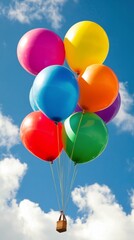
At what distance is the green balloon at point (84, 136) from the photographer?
6.96 meters

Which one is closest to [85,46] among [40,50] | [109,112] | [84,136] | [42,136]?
[40,50]

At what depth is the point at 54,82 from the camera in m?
6.50

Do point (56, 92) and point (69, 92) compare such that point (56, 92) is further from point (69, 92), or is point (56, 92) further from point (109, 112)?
point (109, 112)

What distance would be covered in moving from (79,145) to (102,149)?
53 cm

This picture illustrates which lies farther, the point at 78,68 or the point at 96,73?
the point at 78,68

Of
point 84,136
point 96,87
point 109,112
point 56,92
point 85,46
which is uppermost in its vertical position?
point 85,46

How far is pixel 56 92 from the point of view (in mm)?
6496

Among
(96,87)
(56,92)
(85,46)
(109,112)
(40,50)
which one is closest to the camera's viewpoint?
(56,92)

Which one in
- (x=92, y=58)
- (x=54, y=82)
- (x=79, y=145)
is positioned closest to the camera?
(x=54, y=82)

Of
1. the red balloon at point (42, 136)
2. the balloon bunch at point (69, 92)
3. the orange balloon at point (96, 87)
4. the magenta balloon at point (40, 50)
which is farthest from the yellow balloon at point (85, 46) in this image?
the red balloon at point (42, 136)

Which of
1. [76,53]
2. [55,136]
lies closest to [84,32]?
[76,53]

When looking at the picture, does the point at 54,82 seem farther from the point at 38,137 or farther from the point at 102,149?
the point at 102,149

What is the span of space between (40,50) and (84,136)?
1870 millimetres

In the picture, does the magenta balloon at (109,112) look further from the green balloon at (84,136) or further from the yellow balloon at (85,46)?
the yellow balloon at (85,46)
